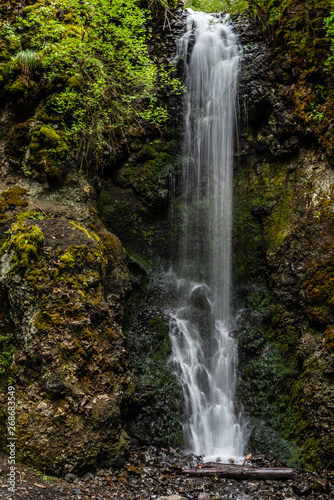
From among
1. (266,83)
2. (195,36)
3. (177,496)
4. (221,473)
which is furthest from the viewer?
(195,36)

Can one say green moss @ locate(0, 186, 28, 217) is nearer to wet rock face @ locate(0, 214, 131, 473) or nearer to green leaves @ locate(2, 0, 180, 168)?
wet rock face @ locate(0, 214, 131, 473)

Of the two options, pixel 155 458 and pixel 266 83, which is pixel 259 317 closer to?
pixel 155 458

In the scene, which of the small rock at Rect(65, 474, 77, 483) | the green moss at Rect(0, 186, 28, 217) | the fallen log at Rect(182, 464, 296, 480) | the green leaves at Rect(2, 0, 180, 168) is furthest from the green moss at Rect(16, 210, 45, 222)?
the fallen log at Rect(182, 464, 296, 480)

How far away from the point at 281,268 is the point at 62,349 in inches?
191

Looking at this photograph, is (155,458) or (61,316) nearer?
(61,316)

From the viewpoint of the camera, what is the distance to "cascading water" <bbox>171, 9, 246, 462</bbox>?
7.44m

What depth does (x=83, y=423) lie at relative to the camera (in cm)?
495

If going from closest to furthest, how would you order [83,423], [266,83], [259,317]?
[83,423], [259,317], [266,83]

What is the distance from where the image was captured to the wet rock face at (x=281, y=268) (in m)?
5.91

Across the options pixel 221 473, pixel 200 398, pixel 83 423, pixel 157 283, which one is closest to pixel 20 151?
→ pixel 157 283

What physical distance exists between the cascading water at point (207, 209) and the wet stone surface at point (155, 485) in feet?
6.45

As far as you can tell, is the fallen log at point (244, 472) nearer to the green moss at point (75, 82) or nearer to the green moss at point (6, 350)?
the green moss at point (6, 350)

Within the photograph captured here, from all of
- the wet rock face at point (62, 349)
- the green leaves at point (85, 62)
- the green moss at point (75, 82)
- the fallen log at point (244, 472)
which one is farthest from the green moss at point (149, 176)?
the fallen log at point (244, 472)

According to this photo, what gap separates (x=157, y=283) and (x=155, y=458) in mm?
3830
